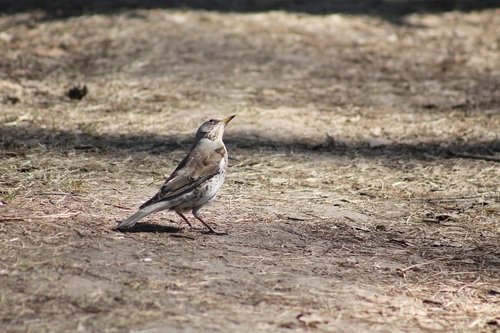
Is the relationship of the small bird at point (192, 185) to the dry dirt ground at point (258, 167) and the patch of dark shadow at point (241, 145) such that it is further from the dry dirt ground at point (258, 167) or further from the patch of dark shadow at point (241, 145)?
the patch of dark shadow at point (241, 145)

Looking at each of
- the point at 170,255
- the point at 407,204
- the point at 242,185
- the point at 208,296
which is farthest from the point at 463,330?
the point at 242,185

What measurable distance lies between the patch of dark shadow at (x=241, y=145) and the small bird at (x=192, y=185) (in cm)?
192

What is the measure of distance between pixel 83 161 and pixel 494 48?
7.53 m

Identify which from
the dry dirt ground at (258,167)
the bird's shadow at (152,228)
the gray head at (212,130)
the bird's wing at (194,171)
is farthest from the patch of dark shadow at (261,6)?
the bird's shadow at (152,228)

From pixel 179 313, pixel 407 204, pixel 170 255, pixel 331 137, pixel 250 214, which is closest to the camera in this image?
pixel 179 313

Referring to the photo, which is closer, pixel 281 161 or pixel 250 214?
pixel 250 214

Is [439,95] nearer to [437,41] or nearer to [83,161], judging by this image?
[437,41]

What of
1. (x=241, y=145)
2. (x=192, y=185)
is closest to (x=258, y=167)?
(x=241, y=145)

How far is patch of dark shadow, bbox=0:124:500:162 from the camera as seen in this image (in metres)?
8.76

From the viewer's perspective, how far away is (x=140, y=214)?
6293mm

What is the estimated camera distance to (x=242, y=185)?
26.1 ft

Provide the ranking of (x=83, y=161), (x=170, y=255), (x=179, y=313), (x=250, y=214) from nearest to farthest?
(x=179, y=313) < (x=170, y=255) < (x=250, y=214) < (x=83, y=161)

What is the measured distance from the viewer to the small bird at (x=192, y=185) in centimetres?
638

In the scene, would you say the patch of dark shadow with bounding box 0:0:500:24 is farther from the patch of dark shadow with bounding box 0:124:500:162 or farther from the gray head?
the gray head
